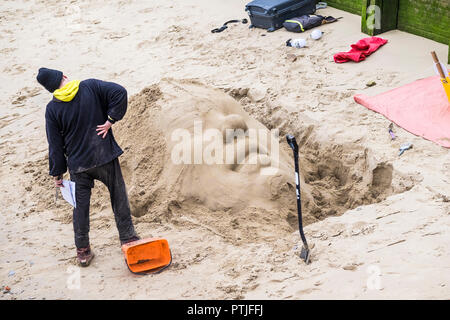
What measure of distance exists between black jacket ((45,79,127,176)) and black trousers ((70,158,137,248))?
0.09m

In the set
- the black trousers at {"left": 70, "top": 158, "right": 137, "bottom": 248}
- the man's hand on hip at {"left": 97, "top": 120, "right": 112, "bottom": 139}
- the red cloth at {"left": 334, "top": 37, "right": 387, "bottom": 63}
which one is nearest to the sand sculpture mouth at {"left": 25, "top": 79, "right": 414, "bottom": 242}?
the black trousers at {"left": 70, "top": 158, "right": 137, "bottom": 248}

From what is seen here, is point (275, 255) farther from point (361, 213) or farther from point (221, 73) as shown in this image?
point (221, 73)

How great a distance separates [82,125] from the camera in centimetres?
388

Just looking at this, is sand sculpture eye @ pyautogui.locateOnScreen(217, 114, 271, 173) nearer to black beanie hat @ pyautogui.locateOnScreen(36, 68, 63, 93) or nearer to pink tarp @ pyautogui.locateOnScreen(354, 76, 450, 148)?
black beanie hat @ pyautogui.locateOnScreen(36, 68, 63, 93)

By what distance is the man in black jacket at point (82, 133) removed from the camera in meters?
3.83

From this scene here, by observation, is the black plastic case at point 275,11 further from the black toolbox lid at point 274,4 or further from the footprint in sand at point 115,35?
the footprint in sand at point 115,35

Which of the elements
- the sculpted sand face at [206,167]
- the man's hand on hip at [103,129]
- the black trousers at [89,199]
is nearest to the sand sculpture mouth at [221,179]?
the sculpted sand face at [206,167]

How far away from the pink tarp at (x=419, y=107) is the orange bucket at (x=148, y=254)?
287cm

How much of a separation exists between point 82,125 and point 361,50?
4704 millimetres

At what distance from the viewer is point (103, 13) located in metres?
11.3

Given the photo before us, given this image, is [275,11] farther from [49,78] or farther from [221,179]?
[49,78]

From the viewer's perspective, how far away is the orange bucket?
3.89 meters
